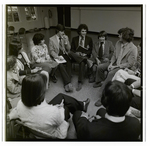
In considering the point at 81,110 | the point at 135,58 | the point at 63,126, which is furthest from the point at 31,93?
the point at 135,58

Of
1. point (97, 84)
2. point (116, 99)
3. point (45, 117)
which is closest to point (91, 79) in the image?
point (97, 84)

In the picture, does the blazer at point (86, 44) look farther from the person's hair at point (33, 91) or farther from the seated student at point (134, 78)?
the person's hair at point (33, 91)

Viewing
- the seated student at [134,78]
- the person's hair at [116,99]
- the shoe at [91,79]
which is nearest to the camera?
the person's hair at [116,99]

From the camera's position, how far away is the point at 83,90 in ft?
6.22

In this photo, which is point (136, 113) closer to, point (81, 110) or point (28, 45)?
point (81, 110)

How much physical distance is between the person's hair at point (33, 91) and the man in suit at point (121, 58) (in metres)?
0.63

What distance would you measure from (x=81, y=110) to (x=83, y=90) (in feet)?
0.76

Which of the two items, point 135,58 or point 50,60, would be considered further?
point 50,60

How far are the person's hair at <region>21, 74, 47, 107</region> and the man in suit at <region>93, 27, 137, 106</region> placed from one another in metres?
0.63

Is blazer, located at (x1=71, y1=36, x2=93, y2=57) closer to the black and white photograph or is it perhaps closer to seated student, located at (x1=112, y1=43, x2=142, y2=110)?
the black and white photograph

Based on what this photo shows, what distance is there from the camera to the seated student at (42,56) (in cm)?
184

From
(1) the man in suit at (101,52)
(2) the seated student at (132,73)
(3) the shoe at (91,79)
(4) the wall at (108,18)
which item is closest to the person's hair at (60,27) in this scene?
(4) the wall at (108,18)

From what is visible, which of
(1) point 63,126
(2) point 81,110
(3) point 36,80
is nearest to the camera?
(3) point 36,80

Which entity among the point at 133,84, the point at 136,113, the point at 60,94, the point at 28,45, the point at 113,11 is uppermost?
the point at 113,11
